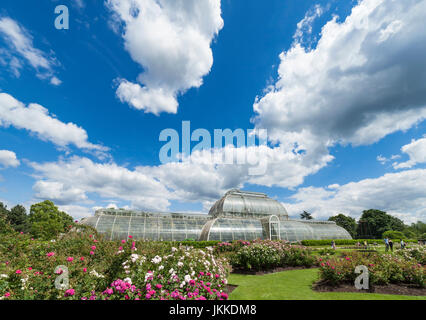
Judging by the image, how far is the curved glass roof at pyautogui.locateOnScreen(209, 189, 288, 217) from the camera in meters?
42.7

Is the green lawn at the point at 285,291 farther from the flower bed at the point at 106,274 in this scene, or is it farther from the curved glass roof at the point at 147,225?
the curved glass roof at the point at 147,225

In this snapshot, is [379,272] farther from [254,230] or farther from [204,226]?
[204,226]

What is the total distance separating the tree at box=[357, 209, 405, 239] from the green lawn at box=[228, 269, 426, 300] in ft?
279

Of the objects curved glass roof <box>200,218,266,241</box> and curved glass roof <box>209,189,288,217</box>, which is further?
curved glass roof <box>209,189,288,217</box>

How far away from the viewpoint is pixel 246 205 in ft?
146

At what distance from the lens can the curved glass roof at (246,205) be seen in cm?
4272

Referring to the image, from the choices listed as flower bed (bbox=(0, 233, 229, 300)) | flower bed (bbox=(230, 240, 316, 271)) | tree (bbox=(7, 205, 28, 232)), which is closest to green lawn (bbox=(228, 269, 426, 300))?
flower bed (bbox=(230, 240, 316, 271))

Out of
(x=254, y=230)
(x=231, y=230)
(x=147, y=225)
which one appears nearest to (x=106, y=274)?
(x=147, y=225)

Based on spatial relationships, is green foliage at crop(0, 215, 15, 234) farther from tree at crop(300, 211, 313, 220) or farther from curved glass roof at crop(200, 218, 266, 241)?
tree at crop(300, 211, 313, 220)

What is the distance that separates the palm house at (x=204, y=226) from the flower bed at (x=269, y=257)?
16.0 m

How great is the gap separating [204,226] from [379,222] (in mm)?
76845

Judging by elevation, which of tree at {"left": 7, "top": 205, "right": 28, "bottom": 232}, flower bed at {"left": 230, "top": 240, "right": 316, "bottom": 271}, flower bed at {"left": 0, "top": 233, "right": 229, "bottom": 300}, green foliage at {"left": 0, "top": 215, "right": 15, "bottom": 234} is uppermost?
tree at {"left": 7, "top": 205, "right": 28, "bottom": 232}
